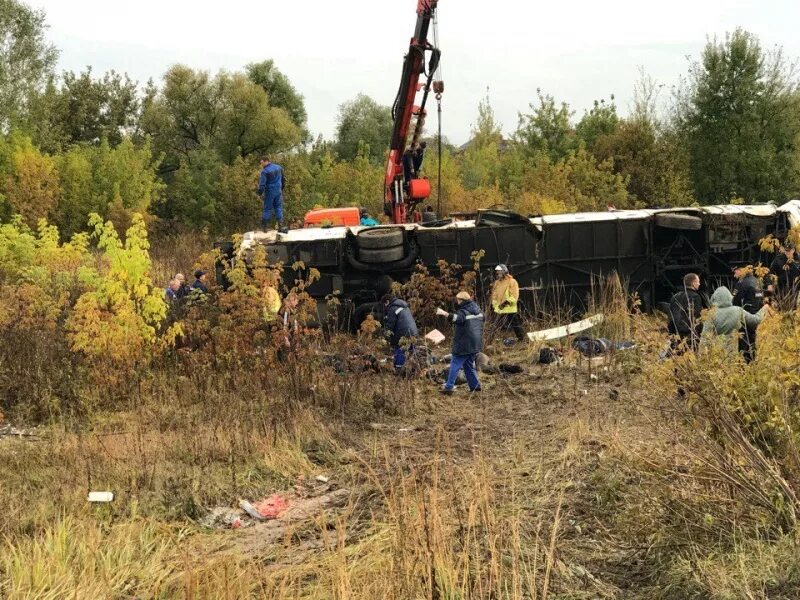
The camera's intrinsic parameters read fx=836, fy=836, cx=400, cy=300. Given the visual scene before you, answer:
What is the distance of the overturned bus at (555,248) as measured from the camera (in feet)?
46.8

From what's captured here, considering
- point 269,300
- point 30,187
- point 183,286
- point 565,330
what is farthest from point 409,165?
point 30,187

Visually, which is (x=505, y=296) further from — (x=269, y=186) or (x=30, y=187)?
(x=30, y=187)

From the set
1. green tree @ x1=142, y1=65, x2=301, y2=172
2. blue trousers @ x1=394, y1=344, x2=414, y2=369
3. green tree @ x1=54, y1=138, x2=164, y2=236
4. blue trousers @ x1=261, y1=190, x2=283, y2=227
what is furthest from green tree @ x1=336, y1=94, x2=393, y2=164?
blue trousers @ x1=394, y1=344, x2=414, y2=369

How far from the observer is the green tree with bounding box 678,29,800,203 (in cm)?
→ 2734

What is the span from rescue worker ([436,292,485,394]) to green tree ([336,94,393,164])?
35.8 metres

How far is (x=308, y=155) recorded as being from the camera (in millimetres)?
35938

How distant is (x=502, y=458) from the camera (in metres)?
7.02

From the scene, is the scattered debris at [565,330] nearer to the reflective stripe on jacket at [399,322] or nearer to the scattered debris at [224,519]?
the reflective stripe on jacket at [399,322]

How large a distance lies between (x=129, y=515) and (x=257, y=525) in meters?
0.90

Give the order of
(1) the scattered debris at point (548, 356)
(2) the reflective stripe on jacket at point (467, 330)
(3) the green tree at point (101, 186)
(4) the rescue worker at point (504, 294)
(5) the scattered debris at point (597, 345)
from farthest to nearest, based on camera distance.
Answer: (3) the green tree at point (101, 186)
(4) the rescue worker at point (504, 294)
(1) the scattered debris at point (548, 356)
(5) the scattered debris at point (597, 345)
(2) the reflective stripe on jacket at point (467, 330)

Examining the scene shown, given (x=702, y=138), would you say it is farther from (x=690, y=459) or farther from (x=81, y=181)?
(x=690, y=459)

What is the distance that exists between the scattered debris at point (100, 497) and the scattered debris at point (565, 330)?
795cm

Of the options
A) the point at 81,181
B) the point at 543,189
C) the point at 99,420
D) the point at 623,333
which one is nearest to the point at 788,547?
the point at 99,420

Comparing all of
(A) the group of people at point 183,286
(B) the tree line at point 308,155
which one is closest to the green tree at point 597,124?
(B) the tree line at point 308,155
